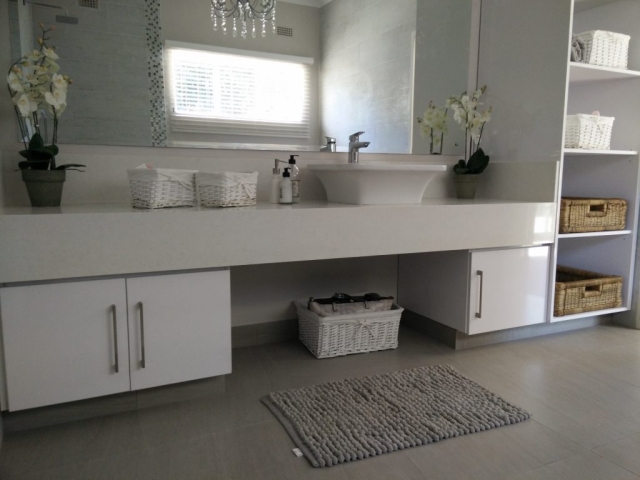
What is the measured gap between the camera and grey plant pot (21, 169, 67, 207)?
1.82 meters

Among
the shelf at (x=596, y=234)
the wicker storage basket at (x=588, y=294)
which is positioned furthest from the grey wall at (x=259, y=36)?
the wicker storage basket at (x=588, y=294)

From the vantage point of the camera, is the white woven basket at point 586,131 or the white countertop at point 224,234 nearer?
the white countertop at point 224,234

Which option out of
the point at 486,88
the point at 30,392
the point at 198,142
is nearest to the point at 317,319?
the point at 198,142

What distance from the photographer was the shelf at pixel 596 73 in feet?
8.43

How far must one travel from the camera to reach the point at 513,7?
8.89 ft

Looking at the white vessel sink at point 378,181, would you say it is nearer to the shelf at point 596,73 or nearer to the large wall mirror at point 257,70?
the large wall mirror at point 257,70

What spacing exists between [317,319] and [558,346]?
1.32 m

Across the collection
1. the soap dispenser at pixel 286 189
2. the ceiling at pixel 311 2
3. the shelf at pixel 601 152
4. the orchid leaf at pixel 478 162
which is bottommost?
the soap dispenser at pixel 286 189

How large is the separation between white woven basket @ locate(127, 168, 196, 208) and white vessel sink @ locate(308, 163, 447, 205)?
66 centimetres

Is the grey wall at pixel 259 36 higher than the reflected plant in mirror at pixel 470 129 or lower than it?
higher

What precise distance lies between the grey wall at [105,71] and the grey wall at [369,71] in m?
0.88

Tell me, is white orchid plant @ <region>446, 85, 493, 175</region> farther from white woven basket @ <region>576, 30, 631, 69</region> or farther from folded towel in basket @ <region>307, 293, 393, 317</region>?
folded towel in basket @ <region>307, 293, 393, 317</region>

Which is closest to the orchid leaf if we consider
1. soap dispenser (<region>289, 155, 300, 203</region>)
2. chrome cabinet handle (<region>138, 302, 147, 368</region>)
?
soap dispenser (<region>289, 155, 300, 203</region>)

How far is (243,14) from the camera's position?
2359 mm
